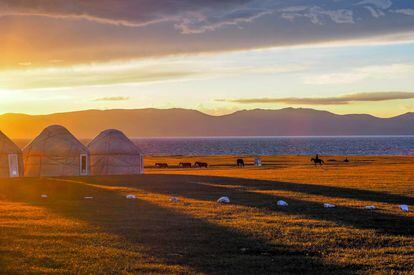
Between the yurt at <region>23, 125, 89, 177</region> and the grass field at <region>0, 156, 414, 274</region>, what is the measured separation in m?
19.0

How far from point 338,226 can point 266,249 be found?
495cm

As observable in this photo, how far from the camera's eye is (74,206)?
90.4ft

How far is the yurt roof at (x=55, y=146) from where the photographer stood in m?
52.8

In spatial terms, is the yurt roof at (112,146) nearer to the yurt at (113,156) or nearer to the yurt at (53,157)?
the yurt at (113,156)

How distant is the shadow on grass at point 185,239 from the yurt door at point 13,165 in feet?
69.6

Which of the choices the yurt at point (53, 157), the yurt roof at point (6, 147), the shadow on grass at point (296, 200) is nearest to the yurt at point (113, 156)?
the yurt at point (53, 157)

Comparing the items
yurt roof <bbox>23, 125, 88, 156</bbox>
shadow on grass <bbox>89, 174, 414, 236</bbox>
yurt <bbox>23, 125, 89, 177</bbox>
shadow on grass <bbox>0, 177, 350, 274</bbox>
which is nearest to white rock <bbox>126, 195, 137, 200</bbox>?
shadow on grass <bbox>0, 177, 350, 274</bbox>

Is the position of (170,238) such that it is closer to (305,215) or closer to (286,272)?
(286,272)

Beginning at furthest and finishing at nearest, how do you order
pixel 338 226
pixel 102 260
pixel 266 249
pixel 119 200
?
pixel 119 200 → pixel 338 226 → pixel 266 249 → pixel 102 260

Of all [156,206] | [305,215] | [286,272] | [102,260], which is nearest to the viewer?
[286,272]

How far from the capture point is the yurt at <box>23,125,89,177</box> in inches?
2074

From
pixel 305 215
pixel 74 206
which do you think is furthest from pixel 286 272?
pixel 74 206

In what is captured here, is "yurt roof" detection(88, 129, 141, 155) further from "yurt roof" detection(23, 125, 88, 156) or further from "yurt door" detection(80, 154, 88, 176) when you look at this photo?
"yurt door" detection(80, 154, 88, 176)

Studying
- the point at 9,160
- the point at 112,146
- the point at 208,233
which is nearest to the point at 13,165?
the point at 9,160
